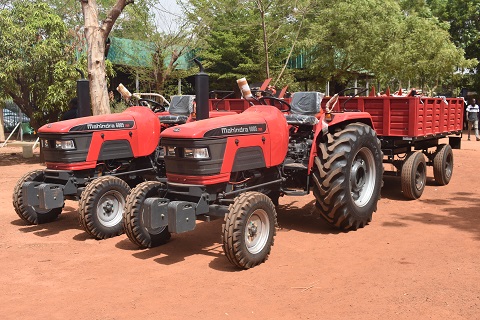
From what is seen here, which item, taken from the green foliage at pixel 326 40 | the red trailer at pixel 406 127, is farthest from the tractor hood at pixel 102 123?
the green foliage at pixel 326 40

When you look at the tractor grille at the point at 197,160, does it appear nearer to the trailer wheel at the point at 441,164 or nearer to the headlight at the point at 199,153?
the headlight at the point at 199,153

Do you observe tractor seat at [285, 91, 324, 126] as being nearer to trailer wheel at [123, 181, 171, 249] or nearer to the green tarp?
trailer wheel at [123, 181, 171, 249]

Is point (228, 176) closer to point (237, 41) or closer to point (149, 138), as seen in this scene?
point (149, 138)

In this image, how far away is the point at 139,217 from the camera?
20.3 feet

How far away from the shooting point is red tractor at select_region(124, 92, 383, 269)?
18.1 feet

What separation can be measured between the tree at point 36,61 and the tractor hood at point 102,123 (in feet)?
23.8

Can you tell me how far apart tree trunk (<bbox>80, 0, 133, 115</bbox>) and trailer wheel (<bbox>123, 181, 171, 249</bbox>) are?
6287mm

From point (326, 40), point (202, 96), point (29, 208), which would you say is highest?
point (326, 40)

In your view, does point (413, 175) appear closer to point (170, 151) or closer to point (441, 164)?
point (441, 164)

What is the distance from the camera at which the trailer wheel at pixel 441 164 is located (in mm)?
10516

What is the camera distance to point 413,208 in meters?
8.66

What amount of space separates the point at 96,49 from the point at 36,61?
376 cm

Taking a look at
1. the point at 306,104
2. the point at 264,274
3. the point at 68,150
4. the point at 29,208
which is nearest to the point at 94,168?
the point at 68,150

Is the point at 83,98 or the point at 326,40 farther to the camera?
the point at 326,40
